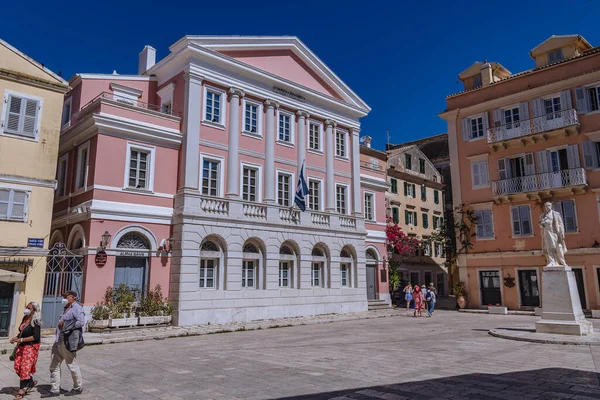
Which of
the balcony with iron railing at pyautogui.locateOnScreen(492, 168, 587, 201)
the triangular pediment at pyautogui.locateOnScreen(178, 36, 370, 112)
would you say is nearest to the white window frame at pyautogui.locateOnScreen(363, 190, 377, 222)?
the triangular pediment at pyautogui.locateOnScreen(178, 36, 370, 112)

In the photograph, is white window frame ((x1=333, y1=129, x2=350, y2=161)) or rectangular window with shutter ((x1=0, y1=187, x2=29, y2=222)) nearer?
rectangular window with shutter ((x1=0, y1=187, x2=29, y2=222))

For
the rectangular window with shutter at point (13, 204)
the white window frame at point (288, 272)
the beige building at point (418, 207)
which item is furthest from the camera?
the beige building at point (418, 207)

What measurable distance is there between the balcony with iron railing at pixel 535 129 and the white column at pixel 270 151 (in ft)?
48.6

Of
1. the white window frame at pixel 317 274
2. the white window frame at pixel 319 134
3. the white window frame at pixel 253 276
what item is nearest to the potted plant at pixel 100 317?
the white window frame at pixel 253 276

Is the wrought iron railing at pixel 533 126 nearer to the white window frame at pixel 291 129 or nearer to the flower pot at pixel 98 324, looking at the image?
the white window frame at pixel 291 129

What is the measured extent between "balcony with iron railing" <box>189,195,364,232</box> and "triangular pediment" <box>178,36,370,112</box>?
758 cm

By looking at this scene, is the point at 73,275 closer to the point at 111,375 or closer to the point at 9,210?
the point at 9,210

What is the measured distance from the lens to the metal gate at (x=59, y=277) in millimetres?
17578

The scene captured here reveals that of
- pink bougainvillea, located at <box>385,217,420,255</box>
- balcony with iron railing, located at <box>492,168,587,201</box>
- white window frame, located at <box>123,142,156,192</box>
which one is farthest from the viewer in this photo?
pink bougainvillea, located at <box>385,217,420,255</box>

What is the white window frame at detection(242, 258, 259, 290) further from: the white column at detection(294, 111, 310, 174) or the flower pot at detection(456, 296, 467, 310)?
the flower pot at detection(456, 296, 467, 310)

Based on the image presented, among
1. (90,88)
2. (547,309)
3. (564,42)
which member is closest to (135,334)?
(90,88)

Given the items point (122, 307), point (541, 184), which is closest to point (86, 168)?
point (122, 307)

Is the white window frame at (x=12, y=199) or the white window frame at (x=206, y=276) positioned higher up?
the white window frame at (x=12, y=199)

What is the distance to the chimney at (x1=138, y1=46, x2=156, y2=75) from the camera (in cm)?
2725
